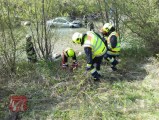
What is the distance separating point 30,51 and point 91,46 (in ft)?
7.71

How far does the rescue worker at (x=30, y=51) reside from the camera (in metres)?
8.59

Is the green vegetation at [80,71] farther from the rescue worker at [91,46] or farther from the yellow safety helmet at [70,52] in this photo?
the yellow safety helmet at [70,52]

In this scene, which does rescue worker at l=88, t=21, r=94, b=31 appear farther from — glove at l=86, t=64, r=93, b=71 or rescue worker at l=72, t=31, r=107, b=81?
glove at l=86, t=64, r=93, b=71

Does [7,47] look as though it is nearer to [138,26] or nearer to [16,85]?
[16,85]

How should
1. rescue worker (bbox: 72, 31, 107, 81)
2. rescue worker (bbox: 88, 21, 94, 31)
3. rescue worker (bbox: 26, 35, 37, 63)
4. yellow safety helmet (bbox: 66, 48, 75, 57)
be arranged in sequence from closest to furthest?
rescue worker (bbox: 72, 31, 107, 81) → yellow safety helmet (bbox: 66, 48, 75, 57) → rescue worker (bbox: 26, 35, 37, 63) → rescue worker (bbox: 88, 21, 94, 31)

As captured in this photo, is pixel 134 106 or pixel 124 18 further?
pixel 124 18

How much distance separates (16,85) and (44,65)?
130 cm

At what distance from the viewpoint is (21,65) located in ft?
28.5

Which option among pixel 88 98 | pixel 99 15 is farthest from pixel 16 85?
pixel 99 15

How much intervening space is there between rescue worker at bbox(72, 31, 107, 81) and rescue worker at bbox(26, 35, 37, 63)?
192 centimetres

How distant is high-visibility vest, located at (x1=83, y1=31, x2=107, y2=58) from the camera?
7124 mm

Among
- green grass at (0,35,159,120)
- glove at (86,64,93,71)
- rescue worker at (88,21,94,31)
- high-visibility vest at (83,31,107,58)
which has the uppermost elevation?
rescue worker at (88,21,94,31)

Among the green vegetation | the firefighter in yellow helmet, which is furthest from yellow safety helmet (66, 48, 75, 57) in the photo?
the green vegetation

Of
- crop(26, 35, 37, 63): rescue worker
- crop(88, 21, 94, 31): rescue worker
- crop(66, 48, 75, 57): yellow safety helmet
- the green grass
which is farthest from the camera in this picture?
crop(88, 21, 94, 31): rescue worker
